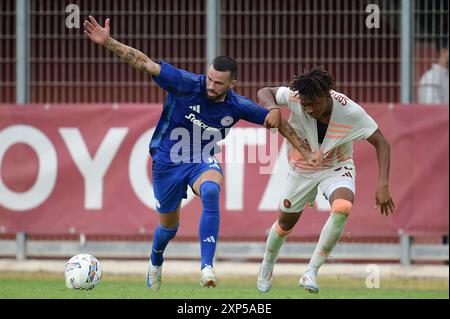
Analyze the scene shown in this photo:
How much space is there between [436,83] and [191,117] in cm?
578

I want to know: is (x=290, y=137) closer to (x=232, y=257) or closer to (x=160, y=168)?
(x=160, y=168)

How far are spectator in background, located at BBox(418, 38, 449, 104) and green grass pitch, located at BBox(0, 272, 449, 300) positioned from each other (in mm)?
2338

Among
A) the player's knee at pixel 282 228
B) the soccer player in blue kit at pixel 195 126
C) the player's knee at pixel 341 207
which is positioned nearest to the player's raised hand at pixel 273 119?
the soccer player in blue kit at pixel 195 126

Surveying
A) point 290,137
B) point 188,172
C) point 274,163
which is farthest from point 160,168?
point 274,163

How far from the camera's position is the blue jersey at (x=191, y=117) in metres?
10.3

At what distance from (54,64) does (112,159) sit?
5.36 ft

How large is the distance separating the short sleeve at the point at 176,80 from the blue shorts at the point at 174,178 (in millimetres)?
703

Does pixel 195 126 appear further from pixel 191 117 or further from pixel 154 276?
pixel 154 276

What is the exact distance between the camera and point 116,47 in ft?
32.8

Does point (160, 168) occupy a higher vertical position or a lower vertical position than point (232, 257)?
higher

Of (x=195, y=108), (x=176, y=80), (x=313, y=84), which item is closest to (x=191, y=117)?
(x=195, y=108)

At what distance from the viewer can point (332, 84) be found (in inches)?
409

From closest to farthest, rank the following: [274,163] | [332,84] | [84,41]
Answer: [332,84]
[274,163]
[84,41]

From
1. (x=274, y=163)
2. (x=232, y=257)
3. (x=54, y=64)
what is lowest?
(x=232, y=257)
